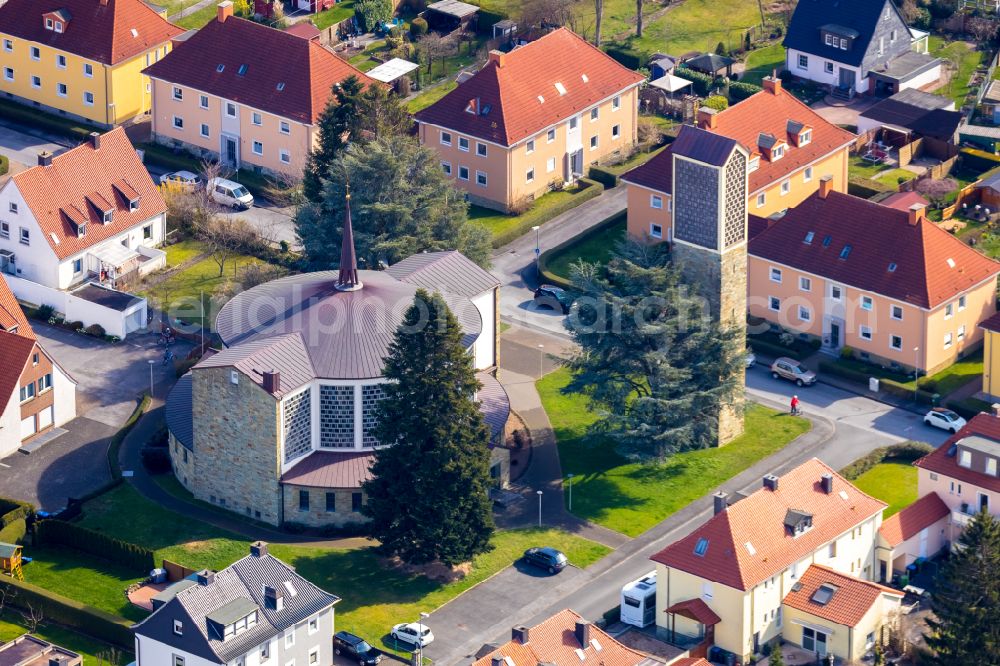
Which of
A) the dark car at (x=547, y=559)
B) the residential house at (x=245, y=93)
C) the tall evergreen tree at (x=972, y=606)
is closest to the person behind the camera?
the tall evergreen tree at (x=972, y=606)

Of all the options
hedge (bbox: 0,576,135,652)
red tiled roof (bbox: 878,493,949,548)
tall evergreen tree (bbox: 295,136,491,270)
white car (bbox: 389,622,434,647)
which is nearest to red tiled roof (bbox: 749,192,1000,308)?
red tiled roof (bbox: 878,493,949,548)

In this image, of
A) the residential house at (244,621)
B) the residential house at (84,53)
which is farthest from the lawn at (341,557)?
the residential house at (84,53)

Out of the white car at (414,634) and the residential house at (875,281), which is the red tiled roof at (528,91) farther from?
the white car at (414,634)

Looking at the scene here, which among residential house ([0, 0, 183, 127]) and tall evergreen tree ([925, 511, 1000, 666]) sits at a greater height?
residential house ([0, 0, 183, 127])

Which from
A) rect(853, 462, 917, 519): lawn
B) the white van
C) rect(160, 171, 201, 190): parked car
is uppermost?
rect(160, 171, 201, 190): parked car

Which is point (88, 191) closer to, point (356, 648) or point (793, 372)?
point (793, 372)

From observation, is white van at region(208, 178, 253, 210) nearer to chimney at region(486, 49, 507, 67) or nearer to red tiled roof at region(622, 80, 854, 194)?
chimney at region(486, 49, 507, 67)
